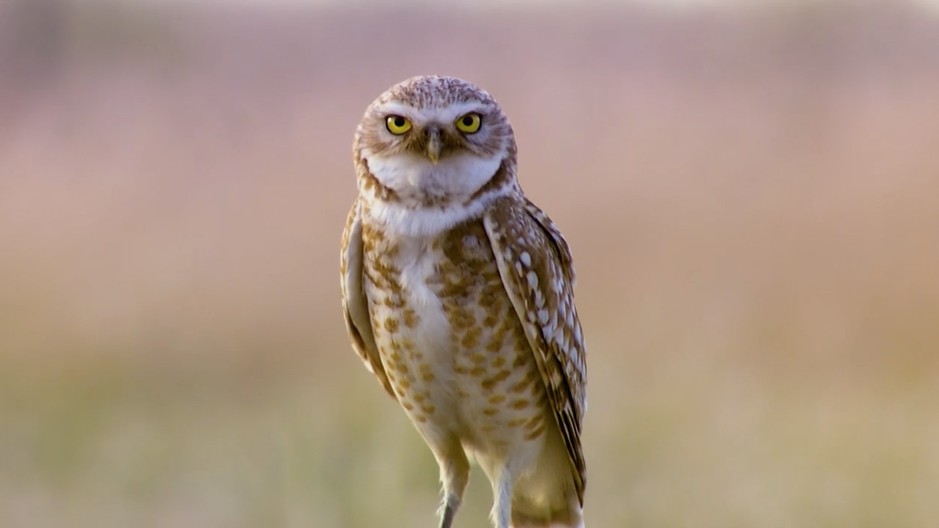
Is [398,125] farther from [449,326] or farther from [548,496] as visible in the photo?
[548,496]

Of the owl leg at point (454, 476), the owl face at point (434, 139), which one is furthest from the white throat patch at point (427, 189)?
the owl leg at point (454, 476)

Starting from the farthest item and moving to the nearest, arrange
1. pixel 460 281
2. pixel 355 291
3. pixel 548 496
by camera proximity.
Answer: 1. pixel 548 496
2. pixel 355 291
3. pixel 460 281

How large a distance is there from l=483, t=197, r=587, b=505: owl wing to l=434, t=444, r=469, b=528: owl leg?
0.23 m

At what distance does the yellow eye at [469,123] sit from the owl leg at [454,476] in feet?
2.38

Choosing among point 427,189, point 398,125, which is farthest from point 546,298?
point 398,125

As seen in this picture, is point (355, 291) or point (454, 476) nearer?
point (355, 291)

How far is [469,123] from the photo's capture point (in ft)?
5.97

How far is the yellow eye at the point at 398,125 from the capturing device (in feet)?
5.89

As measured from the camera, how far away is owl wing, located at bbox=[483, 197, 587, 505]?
188 centimetres

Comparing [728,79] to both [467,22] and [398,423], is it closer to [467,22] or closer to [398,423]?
[467,22]

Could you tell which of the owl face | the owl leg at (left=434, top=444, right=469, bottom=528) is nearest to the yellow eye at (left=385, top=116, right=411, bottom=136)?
the owl face

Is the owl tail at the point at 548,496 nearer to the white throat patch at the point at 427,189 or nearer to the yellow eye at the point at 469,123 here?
the white throat patch at the point at 427,189

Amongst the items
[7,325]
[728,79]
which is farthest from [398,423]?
[728,79]

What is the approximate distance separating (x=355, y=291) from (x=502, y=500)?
0.53 m
